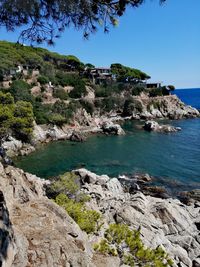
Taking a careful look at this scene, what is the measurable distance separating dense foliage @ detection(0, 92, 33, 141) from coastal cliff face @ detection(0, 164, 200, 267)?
19.1 metres

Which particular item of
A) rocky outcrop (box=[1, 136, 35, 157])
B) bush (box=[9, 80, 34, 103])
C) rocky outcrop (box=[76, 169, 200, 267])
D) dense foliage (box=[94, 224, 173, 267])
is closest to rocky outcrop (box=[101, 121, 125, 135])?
bush (box=[9, 80, 34, 103])

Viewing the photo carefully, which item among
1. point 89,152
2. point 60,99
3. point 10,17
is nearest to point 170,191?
point 89,152

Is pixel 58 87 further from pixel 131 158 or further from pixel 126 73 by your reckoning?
pixel 131 158

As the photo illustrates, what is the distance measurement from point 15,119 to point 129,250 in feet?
110

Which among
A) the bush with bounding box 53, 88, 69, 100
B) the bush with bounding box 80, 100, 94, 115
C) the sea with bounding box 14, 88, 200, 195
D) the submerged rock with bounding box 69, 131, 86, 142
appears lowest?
the sea with bounding box 14, 88, 200, 195

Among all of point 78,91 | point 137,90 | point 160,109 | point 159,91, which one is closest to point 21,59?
point 78,91

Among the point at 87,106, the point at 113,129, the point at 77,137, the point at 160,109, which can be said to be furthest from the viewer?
the point at 160,109

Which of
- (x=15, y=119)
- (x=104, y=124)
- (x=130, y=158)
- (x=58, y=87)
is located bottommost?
(x=130, y=158)

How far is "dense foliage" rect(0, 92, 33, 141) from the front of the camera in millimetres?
40281

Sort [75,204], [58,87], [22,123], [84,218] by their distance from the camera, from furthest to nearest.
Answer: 1. [58,87]
2. [22,123]
3. [75,204]
4. [84,218]

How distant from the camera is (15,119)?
4144cm

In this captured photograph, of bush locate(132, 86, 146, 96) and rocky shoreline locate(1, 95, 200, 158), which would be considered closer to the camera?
rocky shoreline locate(1, 95, 200, 158)

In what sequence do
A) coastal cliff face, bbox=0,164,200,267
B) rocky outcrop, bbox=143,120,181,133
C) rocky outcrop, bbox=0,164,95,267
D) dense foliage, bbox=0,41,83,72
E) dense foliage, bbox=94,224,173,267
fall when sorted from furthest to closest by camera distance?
dense foliage, bbox=0,41,83,72 → rocky outcrop, bbox=143,120,181,133 → dense foliage, bbox=94,224,173,267 → coastal cliff face, bbox=0,164,200,267 → rocky outcrop, bbox=0,164,95,267

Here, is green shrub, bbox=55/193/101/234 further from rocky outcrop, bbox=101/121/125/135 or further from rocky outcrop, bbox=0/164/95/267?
rocky outcrop, bbox=101/121/125/135
